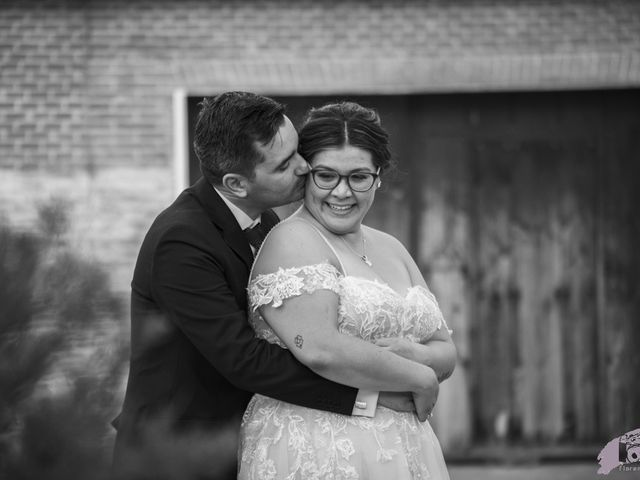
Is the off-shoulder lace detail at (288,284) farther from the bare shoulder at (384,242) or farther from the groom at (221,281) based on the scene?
the bare shoulder at (384,242)

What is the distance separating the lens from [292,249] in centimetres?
303

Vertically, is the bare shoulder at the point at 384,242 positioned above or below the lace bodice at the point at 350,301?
above

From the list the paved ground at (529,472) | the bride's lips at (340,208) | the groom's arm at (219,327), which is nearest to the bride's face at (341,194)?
the bride's lips at (340,208)

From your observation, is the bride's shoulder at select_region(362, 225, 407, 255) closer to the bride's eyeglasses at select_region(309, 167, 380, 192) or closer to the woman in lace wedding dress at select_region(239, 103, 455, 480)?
the woman in lace wedding dress at select_region(239, 103, 455, 480)

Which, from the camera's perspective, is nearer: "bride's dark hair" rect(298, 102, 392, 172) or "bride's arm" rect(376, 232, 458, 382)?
"bride's arm" rect(376, 232, 458, 382)

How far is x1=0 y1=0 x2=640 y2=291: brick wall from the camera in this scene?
6.51 m

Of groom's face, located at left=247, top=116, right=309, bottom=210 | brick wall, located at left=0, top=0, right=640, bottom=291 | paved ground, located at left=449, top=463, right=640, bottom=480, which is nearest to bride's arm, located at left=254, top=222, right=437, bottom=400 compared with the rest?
groom's face, located at left=247, top=116, right=309, bottom=210

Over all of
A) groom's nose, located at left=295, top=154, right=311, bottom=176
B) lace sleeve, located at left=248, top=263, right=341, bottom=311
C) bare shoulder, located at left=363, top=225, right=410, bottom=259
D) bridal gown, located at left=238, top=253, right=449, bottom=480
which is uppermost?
groom's nose, located at left=295, top=154, right=311, bottom=176

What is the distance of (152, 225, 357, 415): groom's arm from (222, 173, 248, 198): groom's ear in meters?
0.28

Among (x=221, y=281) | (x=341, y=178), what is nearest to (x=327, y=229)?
(x=341, y=178)

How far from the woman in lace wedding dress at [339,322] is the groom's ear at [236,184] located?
19cm

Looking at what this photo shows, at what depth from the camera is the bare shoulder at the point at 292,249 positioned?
9.87 feet

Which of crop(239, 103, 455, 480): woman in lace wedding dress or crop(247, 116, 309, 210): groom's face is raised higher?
crop(247, 116, 309, 210): groom's face

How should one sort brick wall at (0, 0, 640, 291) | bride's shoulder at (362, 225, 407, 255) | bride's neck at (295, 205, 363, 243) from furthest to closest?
brick wall at (0, 0, 640, 291) < bride's shoulder at (362, 225, 407, 255) < bride's neck at (295, 205, 363, 243)
